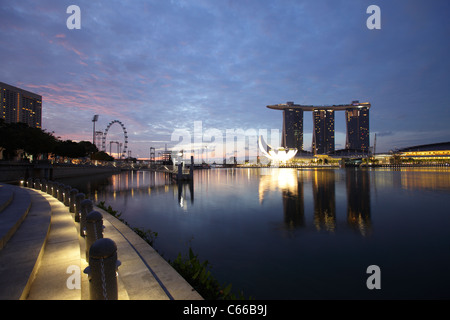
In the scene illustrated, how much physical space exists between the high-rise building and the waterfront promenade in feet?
672

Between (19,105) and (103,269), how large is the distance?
234472 mm

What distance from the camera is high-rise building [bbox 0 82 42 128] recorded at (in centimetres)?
16000

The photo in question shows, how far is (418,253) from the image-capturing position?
9703mm

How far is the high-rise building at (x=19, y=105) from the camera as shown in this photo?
160000 millimetres

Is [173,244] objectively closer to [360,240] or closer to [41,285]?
[41,285]

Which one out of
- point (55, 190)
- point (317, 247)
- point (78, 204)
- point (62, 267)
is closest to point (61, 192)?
point (55, 190)

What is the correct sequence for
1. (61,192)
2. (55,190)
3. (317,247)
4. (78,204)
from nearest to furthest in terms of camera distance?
(78,204) < (317,247) < (61,192) < (55,190)

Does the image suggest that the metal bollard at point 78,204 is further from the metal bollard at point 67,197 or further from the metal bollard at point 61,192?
the metal bollard at point 61,192

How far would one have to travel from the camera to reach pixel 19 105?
17288cm

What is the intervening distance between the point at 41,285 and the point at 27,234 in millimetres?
3024

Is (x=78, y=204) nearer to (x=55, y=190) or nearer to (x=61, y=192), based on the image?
(x=61, y=192)

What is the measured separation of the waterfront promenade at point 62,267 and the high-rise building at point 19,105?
204789 millimetres

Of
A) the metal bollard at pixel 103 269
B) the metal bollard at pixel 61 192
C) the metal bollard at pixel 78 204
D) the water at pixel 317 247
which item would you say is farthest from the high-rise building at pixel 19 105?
the metal bollard at pixel 103 269
